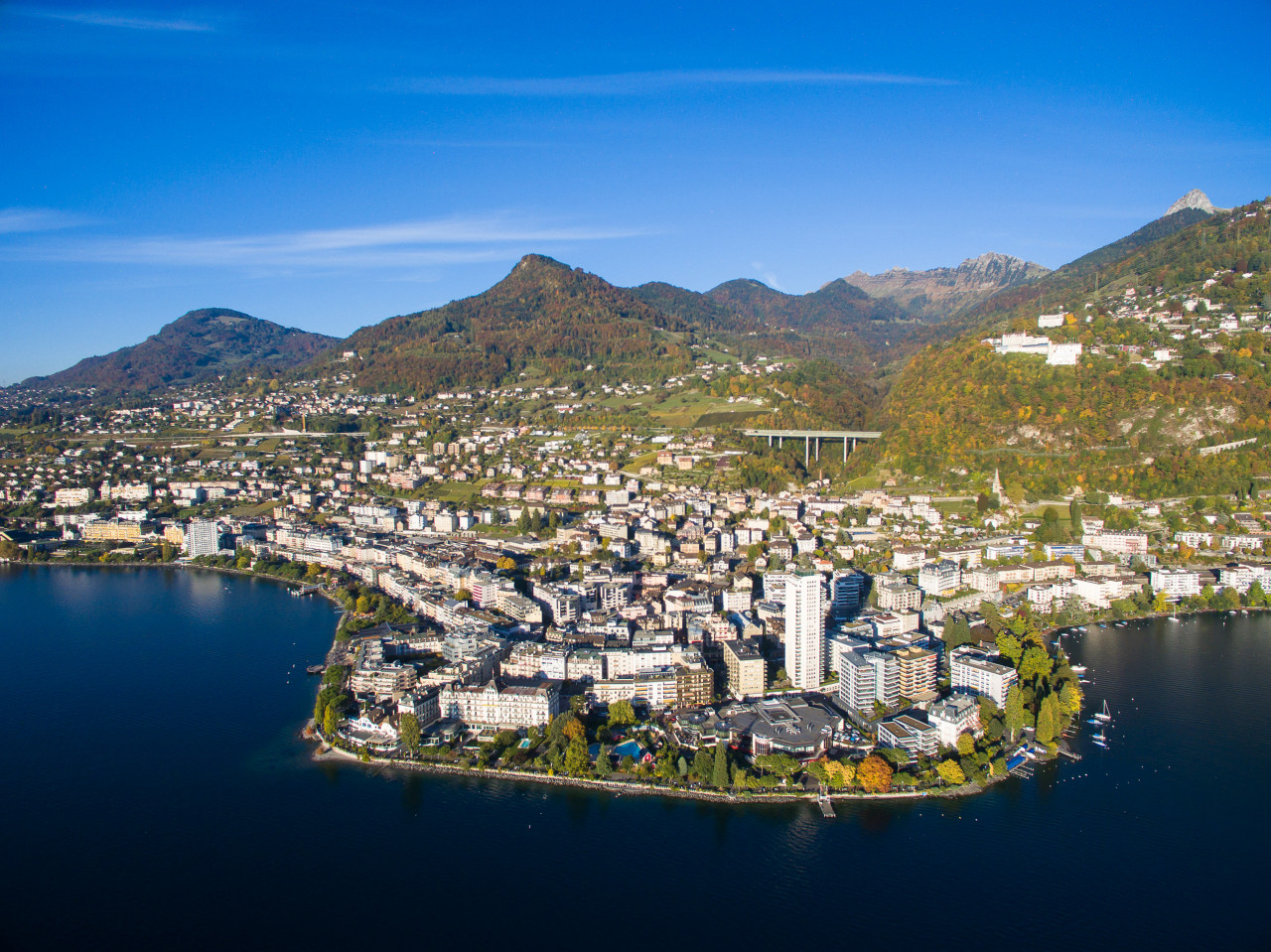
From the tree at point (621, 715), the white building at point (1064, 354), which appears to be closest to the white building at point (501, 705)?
the tree at point (621, 715)

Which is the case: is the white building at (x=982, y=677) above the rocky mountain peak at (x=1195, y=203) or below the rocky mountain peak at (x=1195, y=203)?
below

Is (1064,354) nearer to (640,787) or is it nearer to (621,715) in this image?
(621,715)

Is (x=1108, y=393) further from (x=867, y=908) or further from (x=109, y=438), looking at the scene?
(x=109, y=438)

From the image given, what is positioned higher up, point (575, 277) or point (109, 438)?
point (575, 277)

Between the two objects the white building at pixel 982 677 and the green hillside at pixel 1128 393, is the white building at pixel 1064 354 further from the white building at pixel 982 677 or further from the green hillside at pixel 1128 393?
the white building at pixel 982 677

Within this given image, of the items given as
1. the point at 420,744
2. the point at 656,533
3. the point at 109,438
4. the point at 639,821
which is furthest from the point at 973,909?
the point at 109,438
